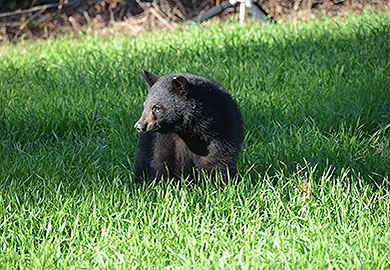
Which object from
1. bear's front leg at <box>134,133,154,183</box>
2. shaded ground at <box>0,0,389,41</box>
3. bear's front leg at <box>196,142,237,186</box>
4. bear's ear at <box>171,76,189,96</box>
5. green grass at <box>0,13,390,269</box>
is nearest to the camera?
green grass at <box>0,13,390,269</box>

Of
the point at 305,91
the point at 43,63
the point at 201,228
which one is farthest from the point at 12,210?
A: the point at 43,63

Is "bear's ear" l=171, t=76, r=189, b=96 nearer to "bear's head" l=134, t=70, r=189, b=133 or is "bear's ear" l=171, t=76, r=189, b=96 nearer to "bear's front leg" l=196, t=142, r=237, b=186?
"bear's head" l=134, t=70, r=189, b=133

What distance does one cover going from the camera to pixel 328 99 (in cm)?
481

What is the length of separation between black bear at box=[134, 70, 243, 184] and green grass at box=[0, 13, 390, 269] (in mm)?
146

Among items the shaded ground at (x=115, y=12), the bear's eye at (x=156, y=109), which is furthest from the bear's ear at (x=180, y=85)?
the shaded ground at (x=115, y=12)

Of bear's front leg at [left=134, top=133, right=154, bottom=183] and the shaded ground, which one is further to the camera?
the shaded ground

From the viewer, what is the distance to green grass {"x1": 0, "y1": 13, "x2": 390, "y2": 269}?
2668 mm

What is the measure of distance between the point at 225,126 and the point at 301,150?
2.84 ft

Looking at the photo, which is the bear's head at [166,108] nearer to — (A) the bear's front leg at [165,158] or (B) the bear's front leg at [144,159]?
(A) the bear's front leg at [165,158]

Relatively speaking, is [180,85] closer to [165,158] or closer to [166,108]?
[166,108]

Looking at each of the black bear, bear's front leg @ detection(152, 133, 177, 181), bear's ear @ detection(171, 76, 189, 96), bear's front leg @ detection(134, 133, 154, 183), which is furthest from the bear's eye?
bear's front leg @ detection(134, 133, 154, 183)

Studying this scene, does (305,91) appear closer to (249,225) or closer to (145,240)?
(249,225)

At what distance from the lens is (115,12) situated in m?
10.3

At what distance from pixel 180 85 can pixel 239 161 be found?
948 mm
